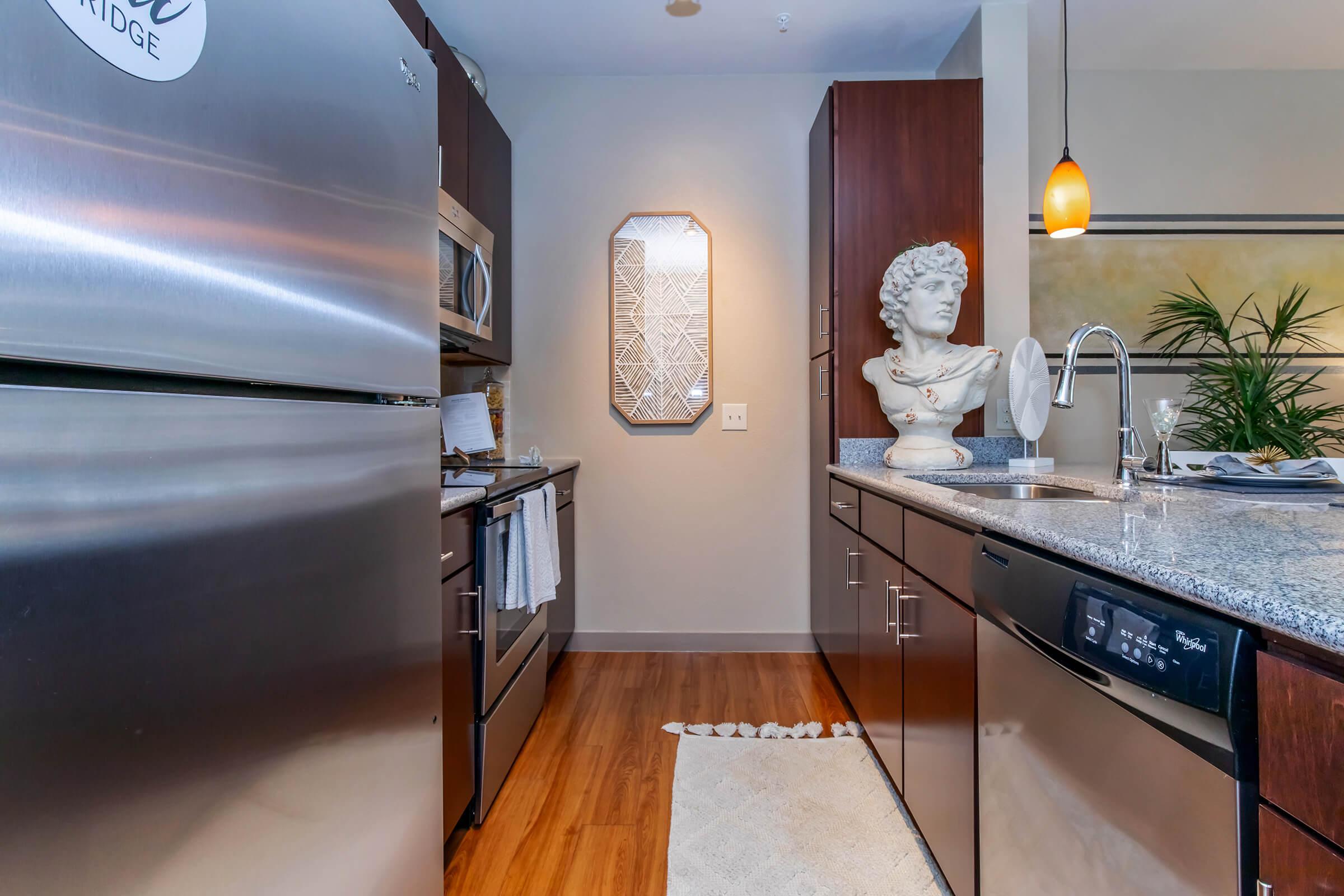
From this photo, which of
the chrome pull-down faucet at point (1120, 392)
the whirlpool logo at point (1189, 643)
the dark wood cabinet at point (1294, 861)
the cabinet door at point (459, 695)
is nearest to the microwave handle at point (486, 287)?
the cabinet door at point (459, 695)

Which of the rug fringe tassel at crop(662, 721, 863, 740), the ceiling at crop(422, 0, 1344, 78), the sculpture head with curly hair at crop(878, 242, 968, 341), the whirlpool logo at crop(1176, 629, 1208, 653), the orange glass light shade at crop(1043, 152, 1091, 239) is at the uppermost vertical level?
the ceiling at crop(422, 0, 1344, 78)

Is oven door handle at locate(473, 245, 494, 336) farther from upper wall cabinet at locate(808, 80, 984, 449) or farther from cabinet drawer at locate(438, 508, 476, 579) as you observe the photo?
upper wall cabinet at locate(808, 80, 984, 449)

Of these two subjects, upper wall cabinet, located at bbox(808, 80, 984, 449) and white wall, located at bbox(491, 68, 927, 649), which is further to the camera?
white wall, located at bbox(491, 68, 927, 649)

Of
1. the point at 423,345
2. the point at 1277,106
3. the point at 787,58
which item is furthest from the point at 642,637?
the point at 1277,106

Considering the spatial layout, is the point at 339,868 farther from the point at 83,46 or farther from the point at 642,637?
the point at 642,637

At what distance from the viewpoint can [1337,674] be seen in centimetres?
50

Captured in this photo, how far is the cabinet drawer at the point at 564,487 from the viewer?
8.60 ft

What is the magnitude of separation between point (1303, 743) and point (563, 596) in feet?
8.25

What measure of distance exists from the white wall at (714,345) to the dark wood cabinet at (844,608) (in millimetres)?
465

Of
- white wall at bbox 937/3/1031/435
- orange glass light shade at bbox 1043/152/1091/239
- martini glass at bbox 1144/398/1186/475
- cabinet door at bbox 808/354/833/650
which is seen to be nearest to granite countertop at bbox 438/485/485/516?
cabinet door at bbox 808/354/833/650

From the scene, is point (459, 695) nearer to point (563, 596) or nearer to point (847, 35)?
point (563, 596)

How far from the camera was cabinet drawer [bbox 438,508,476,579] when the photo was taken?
139 cm

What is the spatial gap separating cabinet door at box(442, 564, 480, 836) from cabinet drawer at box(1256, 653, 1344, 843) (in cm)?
127

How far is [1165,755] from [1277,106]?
365 centimetres
